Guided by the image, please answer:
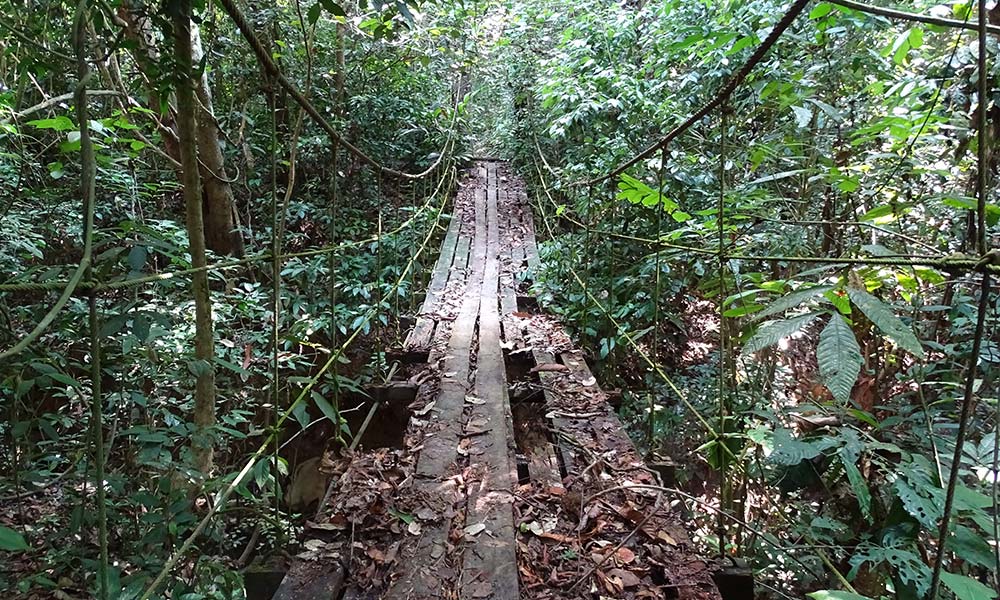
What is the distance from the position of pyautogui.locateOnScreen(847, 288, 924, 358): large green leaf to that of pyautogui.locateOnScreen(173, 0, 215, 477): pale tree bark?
4.24 ft

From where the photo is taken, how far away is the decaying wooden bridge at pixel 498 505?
1.23 meters

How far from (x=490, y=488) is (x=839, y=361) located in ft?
3.30

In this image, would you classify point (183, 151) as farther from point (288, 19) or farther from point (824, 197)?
point (288, 19)

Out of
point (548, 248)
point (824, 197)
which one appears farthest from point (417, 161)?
point (824, 197)

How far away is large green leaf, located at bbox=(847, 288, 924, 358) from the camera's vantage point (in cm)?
68

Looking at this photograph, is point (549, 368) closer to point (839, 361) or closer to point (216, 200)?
point (839, 361)

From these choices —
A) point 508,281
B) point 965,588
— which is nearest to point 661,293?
point 508,281

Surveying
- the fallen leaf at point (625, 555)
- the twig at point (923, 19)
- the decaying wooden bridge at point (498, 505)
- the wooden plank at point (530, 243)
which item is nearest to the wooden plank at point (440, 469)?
the decaying wooden bridge at point (498, 505)

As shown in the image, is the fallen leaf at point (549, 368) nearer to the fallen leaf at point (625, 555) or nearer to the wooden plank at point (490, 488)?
the wooden plank at point (490, 488)

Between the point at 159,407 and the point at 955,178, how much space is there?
3.22 m

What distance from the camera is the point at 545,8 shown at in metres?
7.05

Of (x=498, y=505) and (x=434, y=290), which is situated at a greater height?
(x=434, y=290)

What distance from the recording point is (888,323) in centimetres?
72

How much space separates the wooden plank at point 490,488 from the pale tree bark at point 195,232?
2.24 feet
